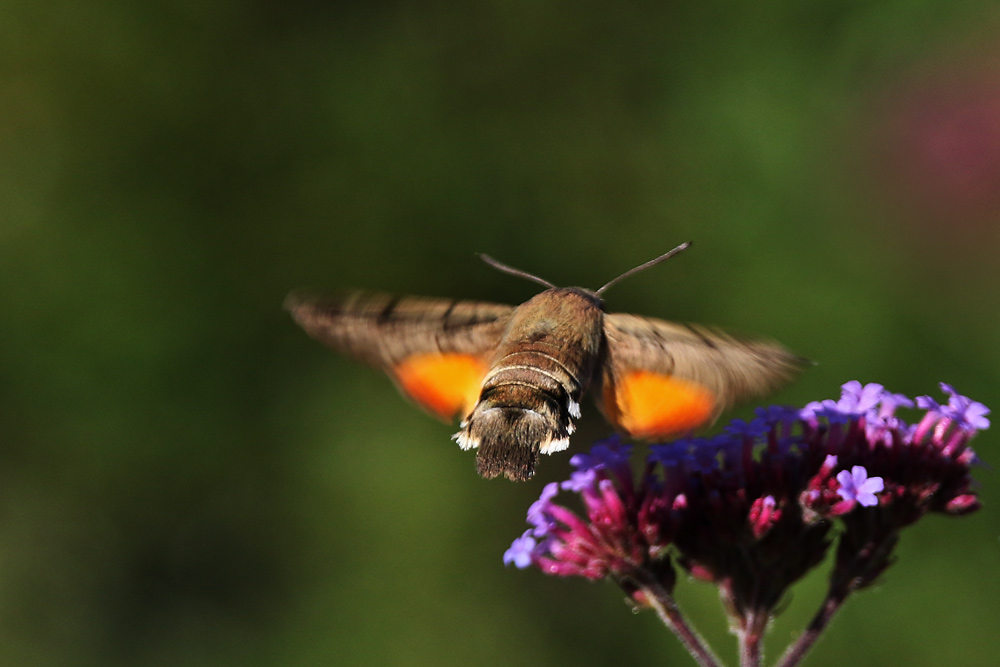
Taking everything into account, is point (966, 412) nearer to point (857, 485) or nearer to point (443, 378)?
point (857, 485)

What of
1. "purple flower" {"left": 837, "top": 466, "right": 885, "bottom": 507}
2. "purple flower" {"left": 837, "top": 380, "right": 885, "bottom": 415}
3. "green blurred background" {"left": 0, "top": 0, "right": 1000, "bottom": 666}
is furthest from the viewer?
"green blurred background" {"left": 0, "top": 0, "right": 1000, "bottom": 666}

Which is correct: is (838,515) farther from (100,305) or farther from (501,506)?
(100,305)

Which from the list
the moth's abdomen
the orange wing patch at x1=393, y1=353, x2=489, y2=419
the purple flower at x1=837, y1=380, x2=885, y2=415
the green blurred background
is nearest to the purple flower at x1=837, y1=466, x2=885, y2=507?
the purple flower at x1=837, y1=380, x2=885, y2=415

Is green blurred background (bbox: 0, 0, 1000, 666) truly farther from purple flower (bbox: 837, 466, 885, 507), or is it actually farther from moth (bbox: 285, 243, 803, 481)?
purple flower (bbox: 837, 466, 885, 507)

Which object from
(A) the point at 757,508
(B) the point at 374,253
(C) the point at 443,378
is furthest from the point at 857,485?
(B) the point at 374,253

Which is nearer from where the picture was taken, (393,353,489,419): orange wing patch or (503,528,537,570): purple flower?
(503,528,537,570): purple flower

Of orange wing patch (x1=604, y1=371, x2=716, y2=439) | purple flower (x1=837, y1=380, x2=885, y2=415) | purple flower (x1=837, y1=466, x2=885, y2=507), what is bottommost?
purple flower (x1=837, y1=466, x2=885, y2=507)

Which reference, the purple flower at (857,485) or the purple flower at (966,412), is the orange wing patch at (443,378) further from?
the purple flower at (966,412)

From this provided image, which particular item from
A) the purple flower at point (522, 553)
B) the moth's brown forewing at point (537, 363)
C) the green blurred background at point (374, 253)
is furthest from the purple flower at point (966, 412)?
the green blurred background at point (374, 253)
